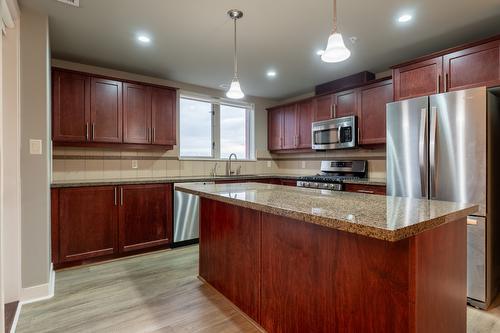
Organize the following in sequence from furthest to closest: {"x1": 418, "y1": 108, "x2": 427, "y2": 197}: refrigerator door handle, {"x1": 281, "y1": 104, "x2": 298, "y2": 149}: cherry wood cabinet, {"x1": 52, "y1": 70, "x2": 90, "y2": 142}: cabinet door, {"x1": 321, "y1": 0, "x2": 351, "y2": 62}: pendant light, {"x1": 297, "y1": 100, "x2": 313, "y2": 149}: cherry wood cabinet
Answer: {"x1": 281, "y1": 104, "x2": 298, "y2": 149}: cherry wood cabinet, {"x1": 297, "y1": 100, "x2": 313, "y2": 149}: cherry wood cabinet, {"x1": 52, "y1": 70, "x2": 90, "y2": 142}: cabinet door, {"x1": 418, "y1": 108, "x2": 427, "y2": 197}: refrigerator door handle, {"x1": 321, "y1": 0, "x2": 351, "y2": 62}: pendant light

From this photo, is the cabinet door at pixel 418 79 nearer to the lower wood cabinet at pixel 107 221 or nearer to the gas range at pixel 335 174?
the gas range at pixel 335 174

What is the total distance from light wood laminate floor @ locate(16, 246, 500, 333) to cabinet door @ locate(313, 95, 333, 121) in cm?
282

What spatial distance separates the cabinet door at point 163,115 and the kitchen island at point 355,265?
2214 mm

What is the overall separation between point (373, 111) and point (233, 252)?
103 inches

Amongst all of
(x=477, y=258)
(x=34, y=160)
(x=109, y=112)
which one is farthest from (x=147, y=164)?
(x=477, y=258)

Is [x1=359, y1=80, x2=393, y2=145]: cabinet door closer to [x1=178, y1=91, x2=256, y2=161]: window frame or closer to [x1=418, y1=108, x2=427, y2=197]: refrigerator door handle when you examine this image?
[x1=418, y1=108, x2=427, y2=197]: refrigerator door handle

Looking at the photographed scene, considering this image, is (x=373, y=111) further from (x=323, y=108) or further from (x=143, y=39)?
(x=143, y=39)

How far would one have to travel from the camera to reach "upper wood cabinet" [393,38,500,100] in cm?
228

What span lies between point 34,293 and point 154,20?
8.36 feet

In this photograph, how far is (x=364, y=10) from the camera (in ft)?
7.46

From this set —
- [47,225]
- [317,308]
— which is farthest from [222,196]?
[47,225]

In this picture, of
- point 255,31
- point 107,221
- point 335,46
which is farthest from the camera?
point 107,221

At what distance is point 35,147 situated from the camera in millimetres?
2270

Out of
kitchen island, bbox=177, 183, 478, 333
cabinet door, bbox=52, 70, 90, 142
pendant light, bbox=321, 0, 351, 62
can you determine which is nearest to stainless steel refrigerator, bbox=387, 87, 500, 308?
kitchen island, bbox=177, 183, 478, 333
